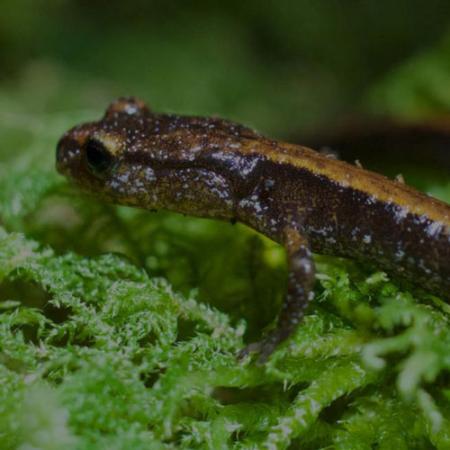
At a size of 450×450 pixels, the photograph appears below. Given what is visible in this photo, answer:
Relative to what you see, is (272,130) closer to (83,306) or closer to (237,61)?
(237,61)

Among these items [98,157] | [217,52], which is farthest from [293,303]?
[217,52]

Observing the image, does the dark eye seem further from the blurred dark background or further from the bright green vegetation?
the blurred dark background

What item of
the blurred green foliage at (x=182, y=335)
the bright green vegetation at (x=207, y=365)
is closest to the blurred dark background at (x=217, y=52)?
the blurred green foliage at (x=182, y=335)

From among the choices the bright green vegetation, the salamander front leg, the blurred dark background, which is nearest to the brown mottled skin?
the salamander front leg

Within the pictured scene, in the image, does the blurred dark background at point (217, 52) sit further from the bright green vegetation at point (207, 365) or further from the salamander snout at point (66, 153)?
the bright green vegetation at point (207, 365)

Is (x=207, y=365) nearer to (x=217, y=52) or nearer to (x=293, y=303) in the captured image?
(x=293, y=303)

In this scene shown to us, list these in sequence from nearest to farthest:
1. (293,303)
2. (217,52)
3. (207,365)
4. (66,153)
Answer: (207,365), (293,303), (66,153), (217,52)
